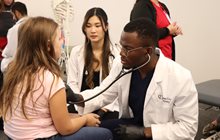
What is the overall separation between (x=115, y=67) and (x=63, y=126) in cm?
53

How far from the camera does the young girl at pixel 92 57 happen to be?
2137 mm

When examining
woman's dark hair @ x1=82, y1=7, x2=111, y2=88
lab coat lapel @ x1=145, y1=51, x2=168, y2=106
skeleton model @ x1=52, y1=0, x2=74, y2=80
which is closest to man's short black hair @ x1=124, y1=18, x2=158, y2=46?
lab coat lapel @ x1=145, y1=51, x2=168, y2=106

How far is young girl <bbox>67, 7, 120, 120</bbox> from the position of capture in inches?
84.1

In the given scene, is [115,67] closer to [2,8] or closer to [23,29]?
[23,29]

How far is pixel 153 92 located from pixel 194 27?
2.07 meters

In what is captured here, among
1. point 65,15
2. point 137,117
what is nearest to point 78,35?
point 65,15

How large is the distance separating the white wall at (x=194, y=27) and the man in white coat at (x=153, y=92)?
6.24 feet

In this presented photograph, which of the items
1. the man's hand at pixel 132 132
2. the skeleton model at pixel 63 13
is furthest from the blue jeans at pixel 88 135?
the skeleton model at pixel 63 13

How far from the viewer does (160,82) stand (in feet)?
4.81

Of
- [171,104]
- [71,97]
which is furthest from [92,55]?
[171,104]

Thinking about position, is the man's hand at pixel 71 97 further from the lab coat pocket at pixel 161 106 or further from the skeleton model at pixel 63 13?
the skeleton model at pixel 63 13

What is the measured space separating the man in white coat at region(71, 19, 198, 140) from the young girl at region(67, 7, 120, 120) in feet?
1.89

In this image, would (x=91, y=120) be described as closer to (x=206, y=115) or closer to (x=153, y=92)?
(x=153, y=92)

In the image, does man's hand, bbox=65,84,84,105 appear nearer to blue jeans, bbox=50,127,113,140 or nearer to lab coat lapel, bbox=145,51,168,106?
blue jeans, bbox=50,127,113,140
